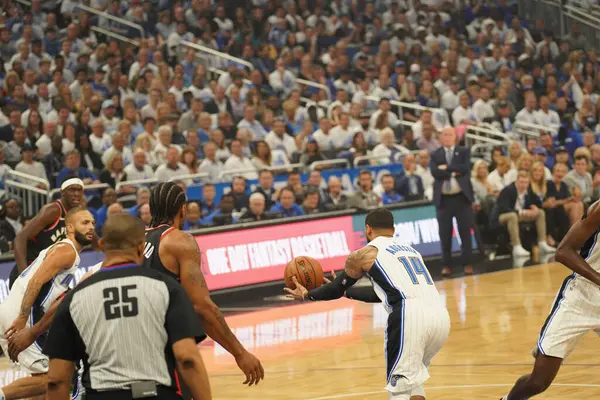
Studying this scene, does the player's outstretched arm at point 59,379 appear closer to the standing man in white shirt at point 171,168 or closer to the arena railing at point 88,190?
the arena railing at point 88,190

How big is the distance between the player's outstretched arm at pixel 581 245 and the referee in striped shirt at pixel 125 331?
3.17 metres

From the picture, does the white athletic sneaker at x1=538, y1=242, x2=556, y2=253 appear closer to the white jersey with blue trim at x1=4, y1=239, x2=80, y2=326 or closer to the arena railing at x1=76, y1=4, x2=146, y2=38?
the arena railing at x1=76, y1=4, x2=146, y2=38

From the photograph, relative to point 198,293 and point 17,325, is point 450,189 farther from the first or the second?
point 198,293

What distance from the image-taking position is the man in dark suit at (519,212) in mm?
18156

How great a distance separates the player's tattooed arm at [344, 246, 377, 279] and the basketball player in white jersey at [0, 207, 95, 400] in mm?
1901

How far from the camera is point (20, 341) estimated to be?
23.9ft

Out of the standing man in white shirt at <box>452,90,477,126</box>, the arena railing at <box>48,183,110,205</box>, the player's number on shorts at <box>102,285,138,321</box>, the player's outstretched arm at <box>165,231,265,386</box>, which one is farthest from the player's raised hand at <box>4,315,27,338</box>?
the standing man in white shirt at <box>452,90,477,126</box>

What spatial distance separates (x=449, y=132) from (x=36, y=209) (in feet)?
19.5

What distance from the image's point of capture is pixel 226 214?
1579 cm

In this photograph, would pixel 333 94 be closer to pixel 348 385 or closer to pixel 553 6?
pixel 553 6

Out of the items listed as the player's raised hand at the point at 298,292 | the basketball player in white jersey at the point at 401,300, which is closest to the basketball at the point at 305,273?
the player's raised hand at the point at 298,292

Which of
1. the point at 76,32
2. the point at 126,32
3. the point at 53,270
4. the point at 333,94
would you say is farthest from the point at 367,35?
the point at 53,270

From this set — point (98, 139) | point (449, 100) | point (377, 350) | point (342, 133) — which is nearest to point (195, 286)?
point (377, 350)

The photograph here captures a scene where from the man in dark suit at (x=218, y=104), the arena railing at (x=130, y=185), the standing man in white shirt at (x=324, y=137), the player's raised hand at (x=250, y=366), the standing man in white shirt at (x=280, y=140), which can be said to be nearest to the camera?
the player's raised hand at (x=250, y=366)
